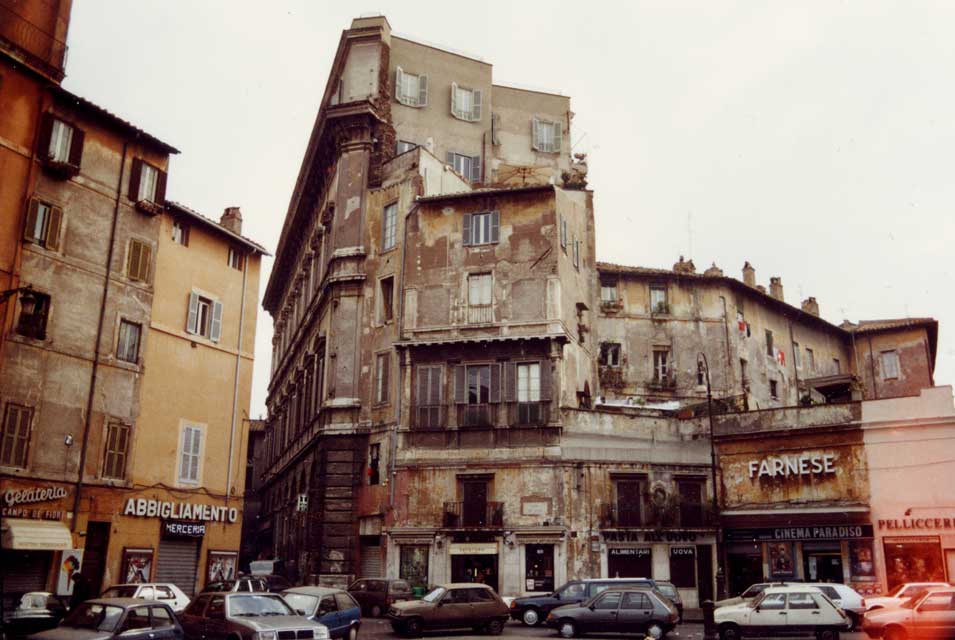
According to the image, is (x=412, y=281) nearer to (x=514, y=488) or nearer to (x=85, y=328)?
(x=514, y=488)

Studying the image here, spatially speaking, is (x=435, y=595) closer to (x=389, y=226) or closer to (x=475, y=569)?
(x=475, y=569)

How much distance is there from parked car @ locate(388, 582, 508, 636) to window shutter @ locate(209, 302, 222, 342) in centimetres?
1428

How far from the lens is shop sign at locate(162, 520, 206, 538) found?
30312 millimetres

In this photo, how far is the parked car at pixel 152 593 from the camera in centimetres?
2184

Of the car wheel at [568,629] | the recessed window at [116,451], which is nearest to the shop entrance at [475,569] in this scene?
the car wheel at [568,629]

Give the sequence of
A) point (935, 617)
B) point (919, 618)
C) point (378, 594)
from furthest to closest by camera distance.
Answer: point (378, 594) < point (919, 618) < point (935, 617)

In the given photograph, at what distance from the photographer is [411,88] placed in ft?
149

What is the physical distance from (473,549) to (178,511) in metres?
11.2

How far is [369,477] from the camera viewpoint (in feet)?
122

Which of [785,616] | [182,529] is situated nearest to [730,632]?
[785,616]

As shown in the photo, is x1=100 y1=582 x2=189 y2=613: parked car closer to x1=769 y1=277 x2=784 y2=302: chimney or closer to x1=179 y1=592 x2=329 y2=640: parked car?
x1=179 y1=592 x2=329 y2=640: parked car

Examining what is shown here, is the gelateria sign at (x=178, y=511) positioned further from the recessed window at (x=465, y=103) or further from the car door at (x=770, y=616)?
the recessed window at (x=465, y=103)

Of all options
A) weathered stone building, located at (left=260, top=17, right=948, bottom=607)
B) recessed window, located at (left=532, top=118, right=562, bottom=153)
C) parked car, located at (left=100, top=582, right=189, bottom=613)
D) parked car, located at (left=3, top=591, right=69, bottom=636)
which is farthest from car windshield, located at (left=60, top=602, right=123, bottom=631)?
recessed window, located at (left=532, top=118, right=562, bottom=153)

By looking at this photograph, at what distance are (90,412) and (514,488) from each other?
16.0 meters
